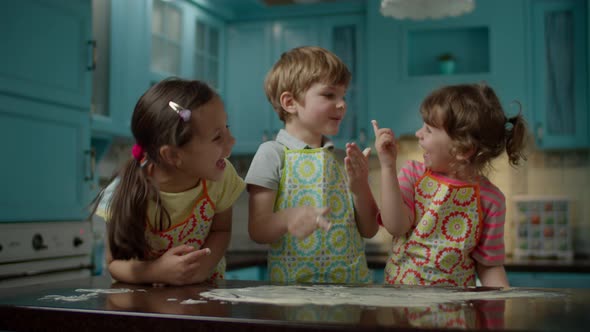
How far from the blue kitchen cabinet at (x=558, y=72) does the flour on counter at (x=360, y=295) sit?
7.36 feet

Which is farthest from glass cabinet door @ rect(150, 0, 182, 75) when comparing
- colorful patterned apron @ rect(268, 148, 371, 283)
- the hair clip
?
the hair clip

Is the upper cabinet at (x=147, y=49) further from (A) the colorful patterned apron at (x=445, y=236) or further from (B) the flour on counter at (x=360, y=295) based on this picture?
(B) the flour on counter at (x=360, y=295)

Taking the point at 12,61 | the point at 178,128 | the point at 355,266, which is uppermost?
the point at 12,61

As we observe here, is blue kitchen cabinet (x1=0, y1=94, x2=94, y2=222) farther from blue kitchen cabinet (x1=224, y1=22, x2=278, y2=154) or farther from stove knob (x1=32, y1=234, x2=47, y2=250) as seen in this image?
blue kitchen cabinet (x1=224, y1=22, x2=278, y2=154)

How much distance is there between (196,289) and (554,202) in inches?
99.0

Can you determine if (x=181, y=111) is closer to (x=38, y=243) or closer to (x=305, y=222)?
(x=305, y=222)

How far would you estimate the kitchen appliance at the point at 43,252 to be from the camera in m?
1.83

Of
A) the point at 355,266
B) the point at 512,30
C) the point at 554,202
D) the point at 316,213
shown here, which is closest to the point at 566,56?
the point at 512,30

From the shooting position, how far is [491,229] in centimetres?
121

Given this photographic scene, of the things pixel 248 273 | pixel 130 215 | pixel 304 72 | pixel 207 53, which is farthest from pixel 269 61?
pixel 130 215

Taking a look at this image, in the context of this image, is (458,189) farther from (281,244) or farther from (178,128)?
(178,128)

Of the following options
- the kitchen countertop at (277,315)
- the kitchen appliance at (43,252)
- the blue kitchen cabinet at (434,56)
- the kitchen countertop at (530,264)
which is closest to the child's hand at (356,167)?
the kitchen countertop at (277,315)

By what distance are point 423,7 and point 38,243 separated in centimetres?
149

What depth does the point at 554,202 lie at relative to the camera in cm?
296
